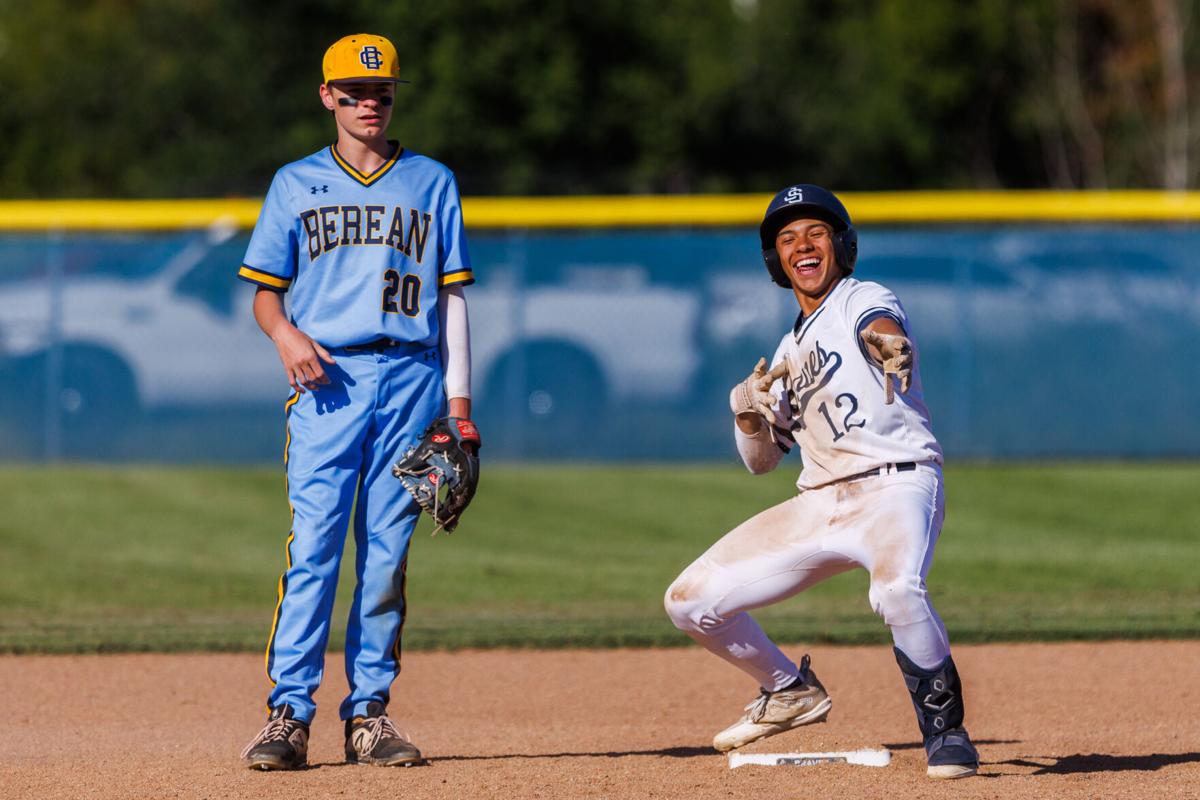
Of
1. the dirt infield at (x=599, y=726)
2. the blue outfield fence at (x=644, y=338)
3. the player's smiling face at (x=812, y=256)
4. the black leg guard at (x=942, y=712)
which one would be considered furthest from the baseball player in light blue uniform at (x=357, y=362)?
the blue outfield fence at (x=644, y=338)

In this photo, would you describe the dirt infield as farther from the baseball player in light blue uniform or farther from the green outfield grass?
the green outfield grass

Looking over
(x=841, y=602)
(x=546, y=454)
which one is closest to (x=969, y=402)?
(x=546, y=454)

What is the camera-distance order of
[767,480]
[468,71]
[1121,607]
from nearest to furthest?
[1121,607] → [767,480] → [468,71]

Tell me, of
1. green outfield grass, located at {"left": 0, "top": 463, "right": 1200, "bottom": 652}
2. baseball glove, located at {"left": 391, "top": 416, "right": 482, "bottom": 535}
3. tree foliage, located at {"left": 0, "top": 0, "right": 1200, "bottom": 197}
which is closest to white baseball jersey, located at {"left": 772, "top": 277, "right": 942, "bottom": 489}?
baseball glove, located at {"left": 391, "top": 416, "right": 482, "bottom": 535}

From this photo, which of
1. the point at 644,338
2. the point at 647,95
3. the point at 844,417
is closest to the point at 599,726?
the point at 844,417

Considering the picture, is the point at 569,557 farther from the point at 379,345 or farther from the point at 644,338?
the point at 379,345

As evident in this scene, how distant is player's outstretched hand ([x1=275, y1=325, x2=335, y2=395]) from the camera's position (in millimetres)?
4660

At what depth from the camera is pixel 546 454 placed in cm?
1388

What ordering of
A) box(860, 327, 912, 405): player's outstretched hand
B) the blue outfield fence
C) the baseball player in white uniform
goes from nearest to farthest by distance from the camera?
1. box(860, 327, 912, 405): player's outstretched hand
2. the baseball player in white uniform
3. the blue outfield fence

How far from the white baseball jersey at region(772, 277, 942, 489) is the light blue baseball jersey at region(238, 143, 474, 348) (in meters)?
0.97

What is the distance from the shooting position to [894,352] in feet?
14.3

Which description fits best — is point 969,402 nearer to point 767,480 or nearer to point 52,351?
point 767,480

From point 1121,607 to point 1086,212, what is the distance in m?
5.86

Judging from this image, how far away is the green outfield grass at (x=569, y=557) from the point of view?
785 centimetres
